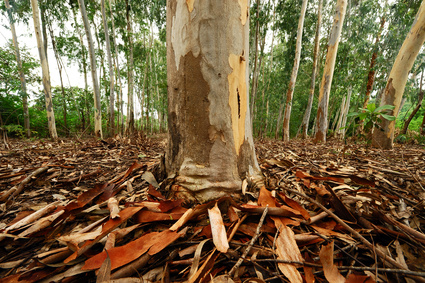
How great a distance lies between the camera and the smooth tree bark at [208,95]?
3.72 ft

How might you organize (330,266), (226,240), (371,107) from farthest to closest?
1. (371,107)
2. (226,240)
3. (330,266)

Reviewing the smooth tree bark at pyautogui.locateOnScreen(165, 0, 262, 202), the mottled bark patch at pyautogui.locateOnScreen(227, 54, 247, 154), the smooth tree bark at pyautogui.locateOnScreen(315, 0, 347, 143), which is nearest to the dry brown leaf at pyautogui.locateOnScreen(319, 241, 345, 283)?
the smooth tree bark at pyautogui.locateOnScreen(165, 0, 262, 202)

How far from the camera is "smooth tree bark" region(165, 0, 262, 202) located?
1.13 metres

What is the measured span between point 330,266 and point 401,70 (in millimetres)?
4988

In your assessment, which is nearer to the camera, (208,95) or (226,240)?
(226,240)

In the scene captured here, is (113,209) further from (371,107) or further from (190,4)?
(371,107)

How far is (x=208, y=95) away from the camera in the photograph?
1162mm

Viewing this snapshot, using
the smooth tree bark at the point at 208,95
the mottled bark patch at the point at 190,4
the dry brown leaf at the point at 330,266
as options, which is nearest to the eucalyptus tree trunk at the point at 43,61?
the smooth tree bark at the point at 208,95

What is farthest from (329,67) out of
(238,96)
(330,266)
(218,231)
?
(218,231)

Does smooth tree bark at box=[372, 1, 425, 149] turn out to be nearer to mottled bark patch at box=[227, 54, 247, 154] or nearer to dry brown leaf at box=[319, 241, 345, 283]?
mottled bark patch at box=[227, 54, 247, 154]

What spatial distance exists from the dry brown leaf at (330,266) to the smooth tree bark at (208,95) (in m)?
0.56

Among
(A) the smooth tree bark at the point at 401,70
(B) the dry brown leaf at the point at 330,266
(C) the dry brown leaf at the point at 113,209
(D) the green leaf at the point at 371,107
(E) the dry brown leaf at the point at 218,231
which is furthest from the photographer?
(A) the smooth tree bark at the point at 401,70

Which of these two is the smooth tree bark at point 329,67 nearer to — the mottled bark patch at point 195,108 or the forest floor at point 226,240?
the forest floor at point 226,240

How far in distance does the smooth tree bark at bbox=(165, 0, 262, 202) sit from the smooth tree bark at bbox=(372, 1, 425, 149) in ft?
12.3
